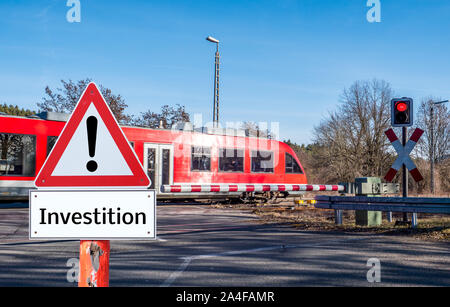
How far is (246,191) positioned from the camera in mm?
18953

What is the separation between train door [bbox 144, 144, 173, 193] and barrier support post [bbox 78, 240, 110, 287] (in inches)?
584

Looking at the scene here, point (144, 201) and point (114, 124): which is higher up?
point (114, 124)

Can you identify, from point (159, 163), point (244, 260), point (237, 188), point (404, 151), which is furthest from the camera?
point (237, 188)

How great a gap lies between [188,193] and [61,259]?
37.3ft

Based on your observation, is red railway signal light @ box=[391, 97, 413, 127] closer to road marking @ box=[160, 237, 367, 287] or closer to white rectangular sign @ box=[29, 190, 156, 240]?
road marking @ box=[160, 237, 367, 287]

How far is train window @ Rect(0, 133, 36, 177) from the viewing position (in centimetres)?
1463

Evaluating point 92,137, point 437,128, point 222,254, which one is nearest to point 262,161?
point 222,254

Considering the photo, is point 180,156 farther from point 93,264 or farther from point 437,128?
point 437,128

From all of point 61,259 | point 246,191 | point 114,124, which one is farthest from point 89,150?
point 246,191

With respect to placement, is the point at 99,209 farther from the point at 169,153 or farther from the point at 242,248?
the point at 169,153

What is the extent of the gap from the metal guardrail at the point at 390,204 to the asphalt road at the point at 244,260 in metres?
0.89

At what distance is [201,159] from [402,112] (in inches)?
420

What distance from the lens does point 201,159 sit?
62.2 ft

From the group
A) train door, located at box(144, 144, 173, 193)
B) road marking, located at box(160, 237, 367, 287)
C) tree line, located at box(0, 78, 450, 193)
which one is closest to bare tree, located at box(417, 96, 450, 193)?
tree line, located at box(0, 78, 450, 193)
